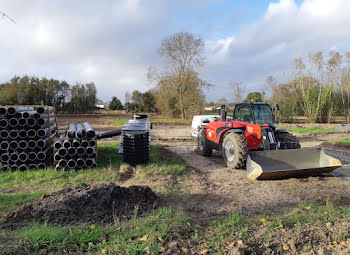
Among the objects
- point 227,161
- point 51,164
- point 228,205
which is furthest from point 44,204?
point 227,161

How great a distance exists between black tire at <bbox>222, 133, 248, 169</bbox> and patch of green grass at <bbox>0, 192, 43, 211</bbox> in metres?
5.43

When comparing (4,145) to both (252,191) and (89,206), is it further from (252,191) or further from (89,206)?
(252,191)

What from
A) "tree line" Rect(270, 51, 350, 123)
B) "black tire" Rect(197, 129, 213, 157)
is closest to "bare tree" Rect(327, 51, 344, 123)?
"tree line" Rect(270, 51, 350, 123)

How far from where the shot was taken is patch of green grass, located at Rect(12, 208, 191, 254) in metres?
3.52

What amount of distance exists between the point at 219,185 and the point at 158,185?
1.62 meters

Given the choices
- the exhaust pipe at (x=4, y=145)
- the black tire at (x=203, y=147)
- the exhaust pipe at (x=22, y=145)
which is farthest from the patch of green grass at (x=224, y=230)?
the exhaust pipe at (x=4, y=145)

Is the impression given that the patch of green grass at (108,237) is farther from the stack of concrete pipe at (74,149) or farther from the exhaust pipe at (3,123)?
the exhaust pipe at (3,123)

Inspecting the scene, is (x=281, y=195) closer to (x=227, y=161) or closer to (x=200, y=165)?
(x=227, y=161)

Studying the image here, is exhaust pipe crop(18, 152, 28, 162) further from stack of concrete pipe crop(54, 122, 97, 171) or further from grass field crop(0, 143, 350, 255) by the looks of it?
grass field crop(0, 143, 350, 255)

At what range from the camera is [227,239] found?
12.7 feet

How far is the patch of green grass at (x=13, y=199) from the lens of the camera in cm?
595

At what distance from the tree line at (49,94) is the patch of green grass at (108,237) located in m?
44.8

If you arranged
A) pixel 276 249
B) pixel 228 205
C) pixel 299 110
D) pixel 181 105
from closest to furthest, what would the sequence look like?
pixel 276 249 → pixel 228 205 → pixel 299 110 → pixel 181 105

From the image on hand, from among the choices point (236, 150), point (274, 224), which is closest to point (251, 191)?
point (236, 150)
